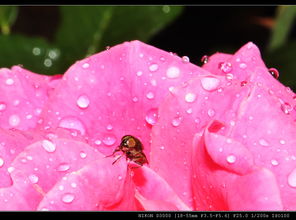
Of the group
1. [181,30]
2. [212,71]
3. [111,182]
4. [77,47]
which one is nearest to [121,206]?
[111,182]

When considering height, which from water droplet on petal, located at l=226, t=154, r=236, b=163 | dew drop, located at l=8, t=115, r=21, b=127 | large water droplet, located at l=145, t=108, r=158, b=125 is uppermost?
water droplet on petal, located at l=226, t=154, r=236, b=163

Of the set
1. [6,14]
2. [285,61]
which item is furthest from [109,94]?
[285,61]

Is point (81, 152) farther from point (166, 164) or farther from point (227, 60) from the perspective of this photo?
point (227, 60)

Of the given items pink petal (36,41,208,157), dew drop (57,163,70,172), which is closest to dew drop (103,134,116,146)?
pink petal (36,41,208,157)

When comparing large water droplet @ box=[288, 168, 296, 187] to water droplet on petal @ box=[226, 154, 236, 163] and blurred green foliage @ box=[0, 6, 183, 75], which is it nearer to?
water droplet on petal @ box=[226, 154, 236, 163]

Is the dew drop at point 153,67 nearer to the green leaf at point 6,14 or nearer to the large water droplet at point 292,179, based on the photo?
the large water droplet at point 292,179

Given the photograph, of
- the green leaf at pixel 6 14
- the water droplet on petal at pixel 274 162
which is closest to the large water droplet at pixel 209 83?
the water droplet on petal at pixel 274 162

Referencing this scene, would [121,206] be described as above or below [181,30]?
above
